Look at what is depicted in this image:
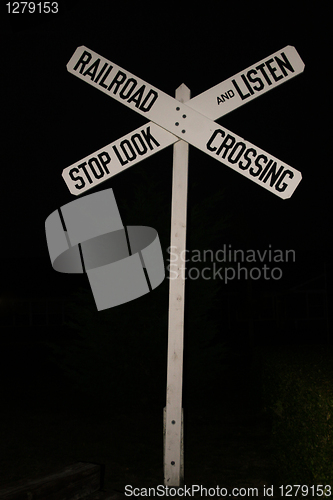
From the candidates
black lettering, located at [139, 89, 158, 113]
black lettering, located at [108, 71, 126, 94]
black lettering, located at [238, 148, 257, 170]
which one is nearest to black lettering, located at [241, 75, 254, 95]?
black lettering, located at [238, 148, 257, 170]

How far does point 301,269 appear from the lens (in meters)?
40.0

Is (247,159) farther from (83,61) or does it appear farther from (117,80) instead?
(83,61)

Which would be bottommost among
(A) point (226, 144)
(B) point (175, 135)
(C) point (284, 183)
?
(C) point (284, 183)

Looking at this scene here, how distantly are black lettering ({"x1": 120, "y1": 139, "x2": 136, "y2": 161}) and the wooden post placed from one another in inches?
16.0

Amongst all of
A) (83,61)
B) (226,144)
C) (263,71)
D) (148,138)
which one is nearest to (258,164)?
(226,144)

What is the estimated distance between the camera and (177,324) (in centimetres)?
409

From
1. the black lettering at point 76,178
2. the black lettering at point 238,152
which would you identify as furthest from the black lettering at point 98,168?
the black lettering at point 238,152

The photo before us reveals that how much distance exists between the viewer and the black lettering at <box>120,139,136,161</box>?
4055mm

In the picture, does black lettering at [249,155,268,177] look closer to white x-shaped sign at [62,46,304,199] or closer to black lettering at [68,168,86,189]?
white x-shaped sign at [62,46,304,199]

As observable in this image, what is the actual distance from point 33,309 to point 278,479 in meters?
30.8

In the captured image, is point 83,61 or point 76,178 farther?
point 83,61

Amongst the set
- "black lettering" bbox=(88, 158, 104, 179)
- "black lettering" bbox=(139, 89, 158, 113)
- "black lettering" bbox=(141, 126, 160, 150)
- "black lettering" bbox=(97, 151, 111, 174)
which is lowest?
"black lettering" bbox=(88, 158, 104, 179)

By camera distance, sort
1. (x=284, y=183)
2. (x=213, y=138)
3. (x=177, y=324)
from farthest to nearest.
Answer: (x=177, y=324)
(x=213, y=138)
(x=284, y=183)

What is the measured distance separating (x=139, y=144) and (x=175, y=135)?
0.35 meters
